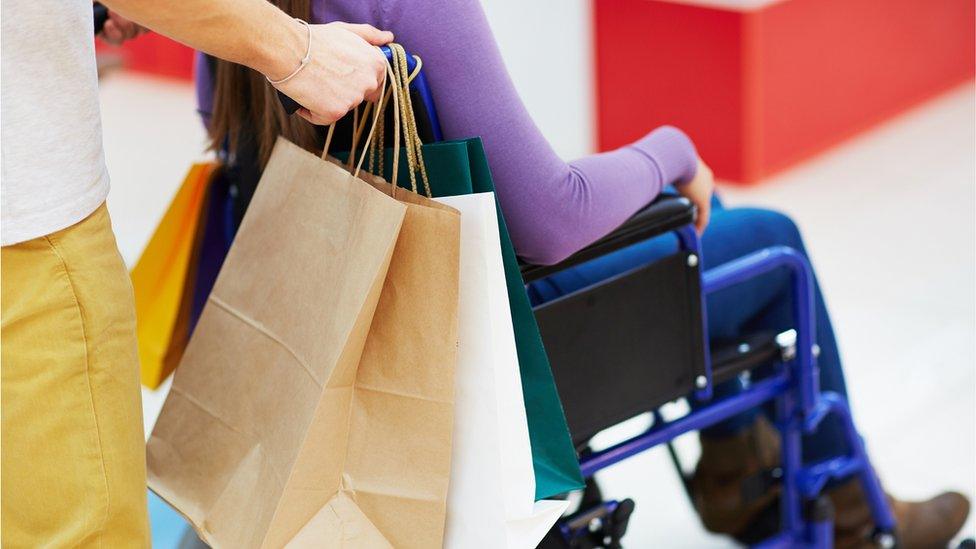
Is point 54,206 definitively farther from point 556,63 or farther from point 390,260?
point 556,63

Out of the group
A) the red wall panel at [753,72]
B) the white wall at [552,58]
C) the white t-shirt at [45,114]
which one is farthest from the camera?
the red wall panel at [753,72]

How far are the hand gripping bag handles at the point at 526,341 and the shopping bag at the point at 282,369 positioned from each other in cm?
8

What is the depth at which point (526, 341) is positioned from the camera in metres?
1.18

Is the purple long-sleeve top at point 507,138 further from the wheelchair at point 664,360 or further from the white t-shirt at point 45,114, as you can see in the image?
the white t-shirt at point 45,114

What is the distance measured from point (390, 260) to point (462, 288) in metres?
0.08

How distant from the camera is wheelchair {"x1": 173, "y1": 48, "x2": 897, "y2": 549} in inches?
58.5

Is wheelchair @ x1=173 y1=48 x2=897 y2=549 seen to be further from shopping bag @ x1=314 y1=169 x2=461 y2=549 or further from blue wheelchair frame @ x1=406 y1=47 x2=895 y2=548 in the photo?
shopping bag @ x1=314 y1=169 x2=461 y2=549

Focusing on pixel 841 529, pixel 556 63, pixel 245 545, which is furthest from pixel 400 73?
pixel 556 63

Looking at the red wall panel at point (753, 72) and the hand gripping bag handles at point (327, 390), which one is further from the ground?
the hand gripping bag handles at point (327, 390)

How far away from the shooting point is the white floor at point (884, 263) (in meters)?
2.34

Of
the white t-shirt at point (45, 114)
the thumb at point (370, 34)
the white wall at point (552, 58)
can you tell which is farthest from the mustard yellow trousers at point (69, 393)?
the white wall at point (552, 58)

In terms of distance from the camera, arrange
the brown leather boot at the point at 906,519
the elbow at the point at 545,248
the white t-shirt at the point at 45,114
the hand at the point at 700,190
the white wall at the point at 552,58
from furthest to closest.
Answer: the white wall at the point at 552,58 < the brown leather boot at the point at 906,519 < the hand at the point at 700,190 < the elbow at the point at 545,248 < the white t-shirt at the point at 45,114

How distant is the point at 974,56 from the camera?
15.4 feet

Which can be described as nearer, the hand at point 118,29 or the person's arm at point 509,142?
the person's arm at point 509,142
